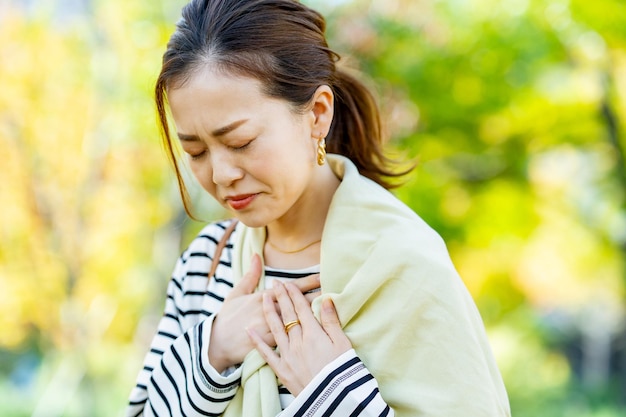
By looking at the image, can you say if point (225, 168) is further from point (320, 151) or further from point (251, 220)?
point (320, 151)

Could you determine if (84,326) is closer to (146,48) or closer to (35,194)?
(35,194)

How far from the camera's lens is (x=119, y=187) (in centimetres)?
650

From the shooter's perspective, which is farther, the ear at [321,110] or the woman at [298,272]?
the ear at [321,110]

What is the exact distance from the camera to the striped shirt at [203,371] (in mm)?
1424

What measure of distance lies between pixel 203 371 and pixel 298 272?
0.97 ft

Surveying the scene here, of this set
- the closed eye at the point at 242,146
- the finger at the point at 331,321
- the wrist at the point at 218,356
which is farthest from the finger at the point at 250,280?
the closed eye at the point at 242,146

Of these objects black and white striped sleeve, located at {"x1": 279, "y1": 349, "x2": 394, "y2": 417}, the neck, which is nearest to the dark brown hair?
the neck

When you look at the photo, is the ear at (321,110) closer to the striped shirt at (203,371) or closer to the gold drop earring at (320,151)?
the gold drop earring at (320,151)

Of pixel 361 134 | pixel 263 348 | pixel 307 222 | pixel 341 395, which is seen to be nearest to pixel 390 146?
pixel 361 134

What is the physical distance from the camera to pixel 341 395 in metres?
1.42

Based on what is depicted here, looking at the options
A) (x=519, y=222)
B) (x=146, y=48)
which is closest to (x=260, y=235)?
(x=146, y=48)

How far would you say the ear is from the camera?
155 cm

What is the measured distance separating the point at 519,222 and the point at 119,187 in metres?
Result: 3.44

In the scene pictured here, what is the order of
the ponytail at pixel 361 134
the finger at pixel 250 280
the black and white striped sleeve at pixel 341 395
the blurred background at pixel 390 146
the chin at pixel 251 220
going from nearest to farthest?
the black and white striped sleeve at pixel 341 395, the chin at pixel 251 220, the finger at pixel 250 280, the ponytail at pixel 361 134, the blurred background at pixel 390 146
